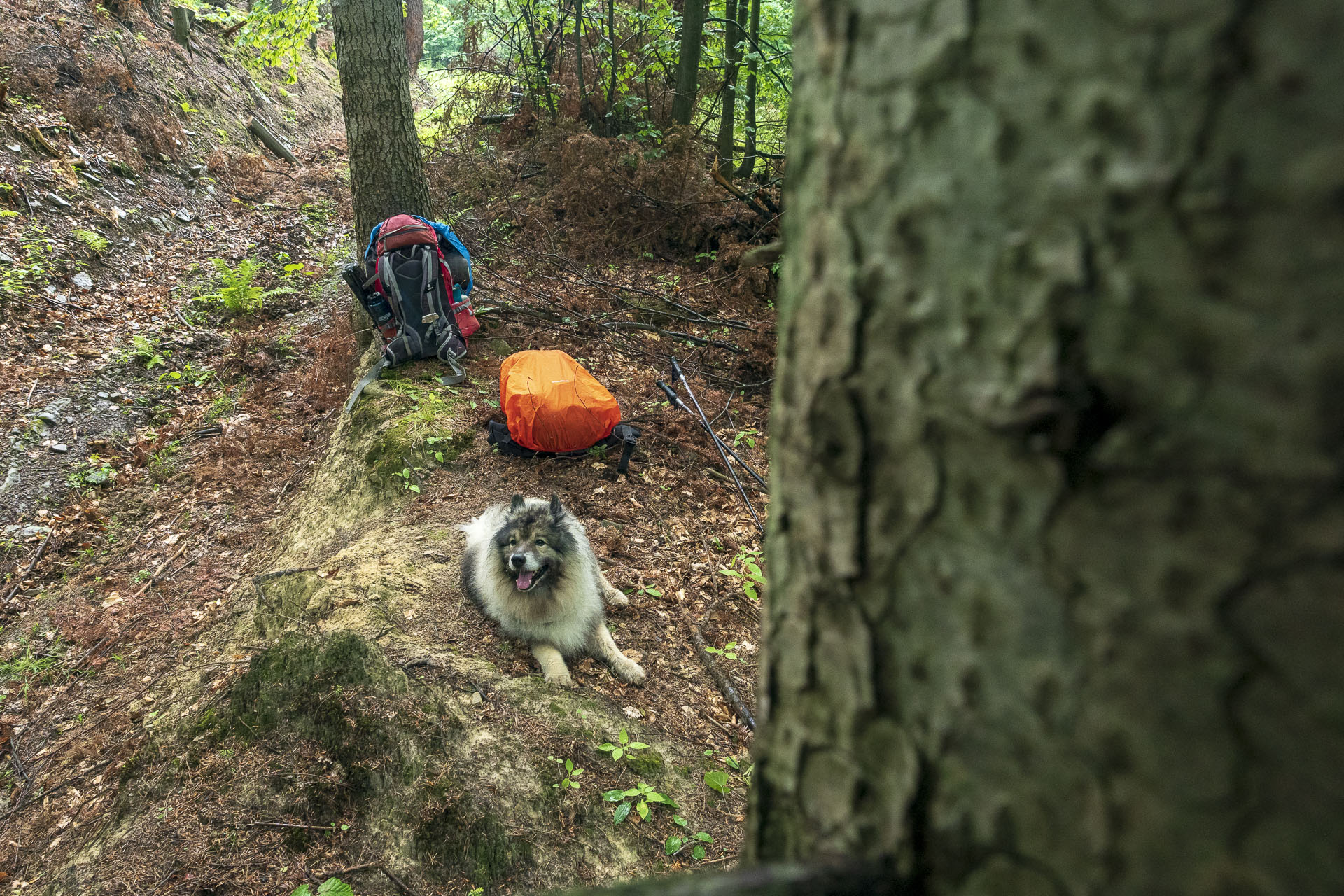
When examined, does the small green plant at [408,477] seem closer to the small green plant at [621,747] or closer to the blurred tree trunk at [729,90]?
the small green plant at [621,747]

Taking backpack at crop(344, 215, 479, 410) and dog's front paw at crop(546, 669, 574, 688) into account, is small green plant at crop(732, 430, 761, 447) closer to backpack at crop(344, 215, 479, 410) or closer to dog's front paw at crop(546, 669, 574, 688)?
backpack at crop(344, 215, 479, 410)

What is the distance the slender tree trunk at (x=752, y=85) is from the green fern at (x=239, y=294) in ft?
23.8

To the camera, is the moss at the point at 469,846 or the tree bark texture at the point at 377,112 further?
the tree bark texture at the point at 377,112

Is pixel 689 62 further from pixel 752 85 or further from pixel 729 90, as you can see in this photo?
pixel 752 85

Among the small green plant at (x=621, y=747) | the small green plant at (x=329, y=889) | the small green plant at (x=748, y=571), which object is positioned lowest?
the small green plant at (x=329, y=889)

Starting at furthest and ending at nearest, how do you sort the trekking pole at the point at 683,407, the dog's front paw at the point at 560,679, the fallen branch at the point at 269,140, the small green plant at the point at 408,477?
the fallen branch at the point at 269,140 → the trekking pole at the point at 683,407 → the small green plant at the point at 408,477 → the dog's front paw at the point at 560,679

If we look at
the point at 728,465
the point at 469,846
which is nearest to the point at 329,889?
the point at 469,846

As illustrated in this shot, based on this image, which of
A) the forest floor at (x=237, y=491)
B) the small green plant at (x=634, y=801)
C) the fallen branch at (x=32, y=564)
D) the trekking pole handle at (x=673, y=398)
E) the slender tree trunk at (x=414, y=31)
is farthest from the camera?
the slender tree trunk at (x=414, y=31)

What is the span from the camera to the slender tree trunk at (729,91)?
1050cm

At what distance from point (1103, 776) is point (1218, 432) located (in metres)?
0.27

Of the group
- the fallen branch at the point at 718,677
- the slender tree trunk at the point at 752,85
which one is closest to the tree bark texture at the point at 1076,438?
the fallen branch at the point at 718,677

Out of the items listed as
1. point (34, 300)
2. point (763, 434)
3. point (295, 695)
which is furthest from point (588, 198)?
point (295, 695)

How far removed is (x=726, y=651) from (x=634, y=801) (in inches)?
53.5

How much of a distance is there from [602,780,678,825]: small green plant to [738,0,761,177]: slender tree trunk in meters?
8.95
